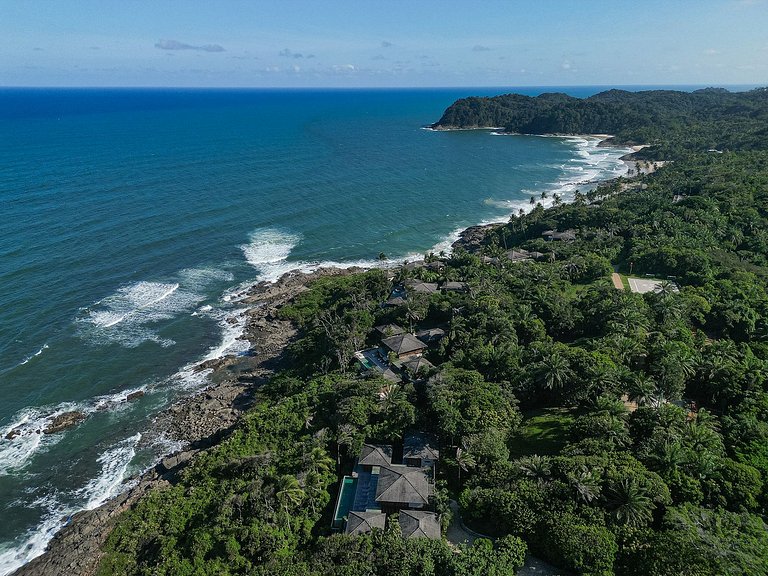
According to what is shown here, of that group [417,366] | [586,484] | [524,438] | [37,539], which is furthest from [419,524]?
[37,539]

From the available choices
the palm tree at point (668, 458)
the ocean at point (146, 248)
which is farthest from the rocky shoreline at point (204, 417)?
the palm tree at point (668, 458)

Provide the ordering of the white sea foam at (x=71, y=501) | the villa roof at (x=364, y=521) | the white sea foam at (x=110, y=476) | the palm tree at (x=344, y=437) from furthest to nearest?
the white sea foam at (x=110, y=476) → the palm tree at (x=344, y=437) → the white sea foam at (x=71, y=501) → the villa roof at (x=364, y=521)

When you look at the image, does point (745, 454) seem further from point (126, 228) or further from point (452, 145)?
point (452, 145)

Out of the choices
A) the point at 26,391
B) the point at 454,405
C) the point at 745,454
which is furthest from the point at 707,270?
the point at 26,391

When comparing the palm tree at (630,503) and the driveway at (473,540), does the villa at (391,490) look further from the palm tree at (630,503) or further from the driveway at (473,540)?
the palm tree at (630,503)

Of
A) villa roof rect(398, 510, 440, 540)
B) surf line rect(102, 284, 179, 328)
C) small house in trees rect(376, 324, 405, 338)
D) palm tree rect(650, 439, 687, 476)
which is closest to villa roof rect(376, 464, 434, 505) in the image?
villa roof rect(398, 510, 440, 540)
